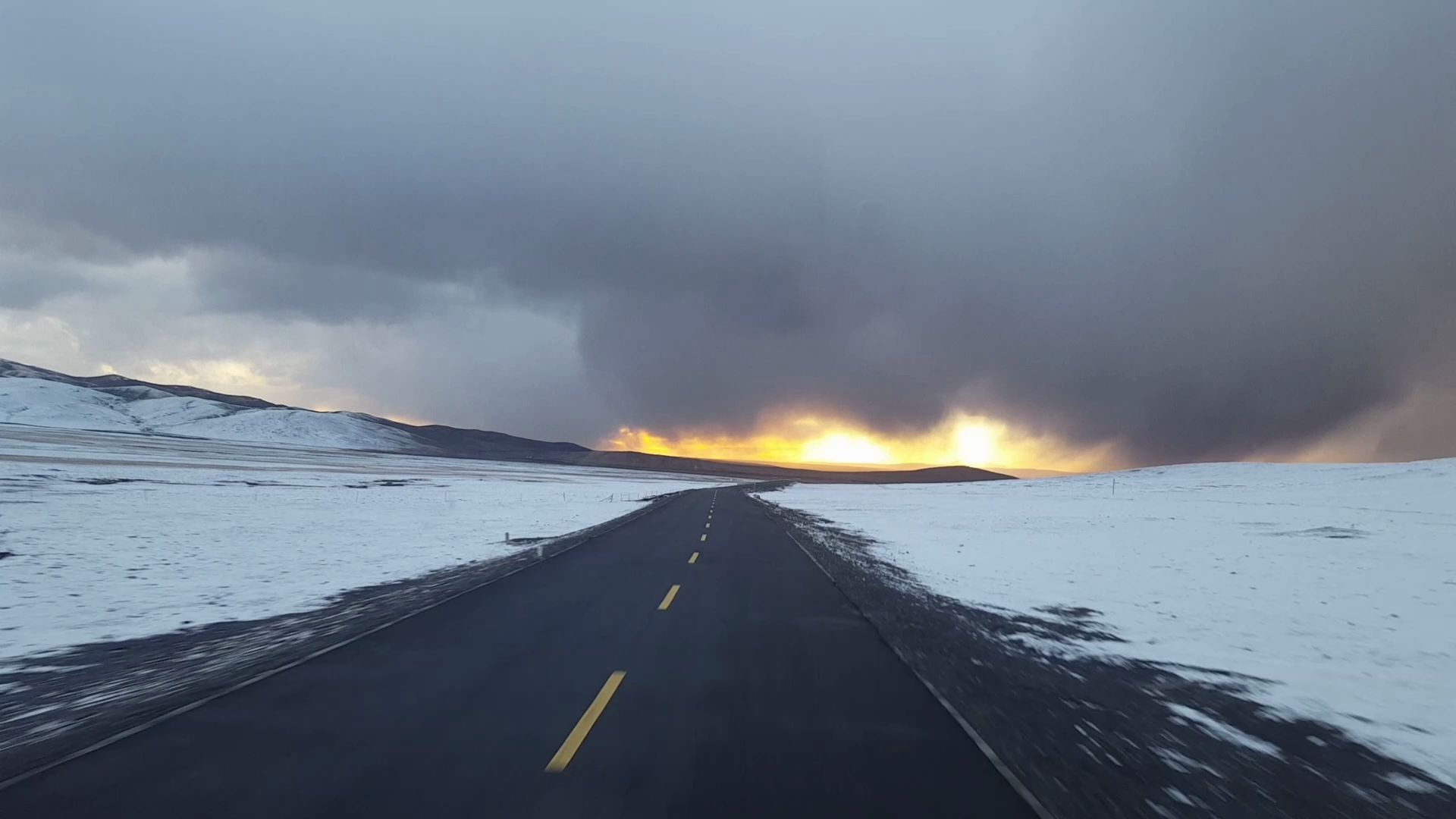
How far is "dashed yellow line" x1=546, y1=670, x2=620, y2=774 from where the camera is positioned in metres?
5.25

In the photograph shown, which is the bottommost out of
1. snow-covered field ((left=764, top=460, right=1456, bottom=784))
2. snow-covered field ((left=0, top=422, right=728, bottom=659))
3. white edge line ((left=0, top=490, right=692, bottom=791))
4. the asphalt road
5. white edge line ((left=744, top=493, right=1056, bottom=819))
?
snow-covered field ((left=0, top=422, right=728, bottom=659))

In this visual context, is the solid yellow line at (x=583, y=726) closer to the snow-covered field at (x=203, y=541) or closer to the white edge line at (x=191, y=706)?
the white edge line at (x=191, y=706)

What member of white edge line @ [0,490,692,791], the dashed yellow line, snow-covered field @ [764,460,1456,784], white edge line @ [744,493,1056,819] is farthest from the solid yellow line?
snow-covered field @ [764,460,1456,784]

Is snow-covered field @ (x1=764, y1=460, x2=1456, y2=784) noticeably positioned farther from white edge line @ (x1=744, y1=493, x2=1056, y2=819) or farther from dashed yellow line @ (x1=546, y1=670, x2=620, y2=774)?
dashed yellow line @ (x1=546, y1=670, x2=620, y2=774)

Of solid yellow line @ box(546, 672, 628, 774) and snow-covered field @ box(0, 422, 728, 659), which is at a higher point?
solid yellow line @ box(546, 672, 628, 774)

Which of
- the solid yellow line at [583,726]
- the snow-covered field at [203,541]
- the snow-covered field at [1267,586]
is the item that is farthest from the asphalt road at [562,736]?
the snow-covered field at [203,541]

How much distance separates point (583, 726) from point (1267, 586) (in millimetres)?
15735

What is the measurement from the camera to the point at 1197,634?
11227 mm

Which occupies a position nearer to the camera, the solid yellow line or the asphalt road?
the asphalt road

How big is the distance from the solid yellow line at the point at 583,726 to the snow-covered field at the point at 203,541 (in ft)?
22.5

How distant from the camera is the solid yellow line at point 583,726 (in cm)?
525

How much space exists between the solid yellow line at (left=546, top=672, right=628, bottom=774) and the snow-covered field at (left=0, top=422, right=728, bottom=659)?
22.5ft

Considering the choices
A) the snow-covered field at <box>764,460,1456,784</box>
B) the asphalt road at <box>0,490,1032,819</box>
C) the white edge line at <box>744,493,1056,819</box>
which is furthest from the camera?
the snow-covered field at <box>764,460,1456,784</box>

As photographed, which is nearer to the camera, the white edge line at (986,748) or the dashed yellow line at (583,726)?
the white edge line at (986,748)
